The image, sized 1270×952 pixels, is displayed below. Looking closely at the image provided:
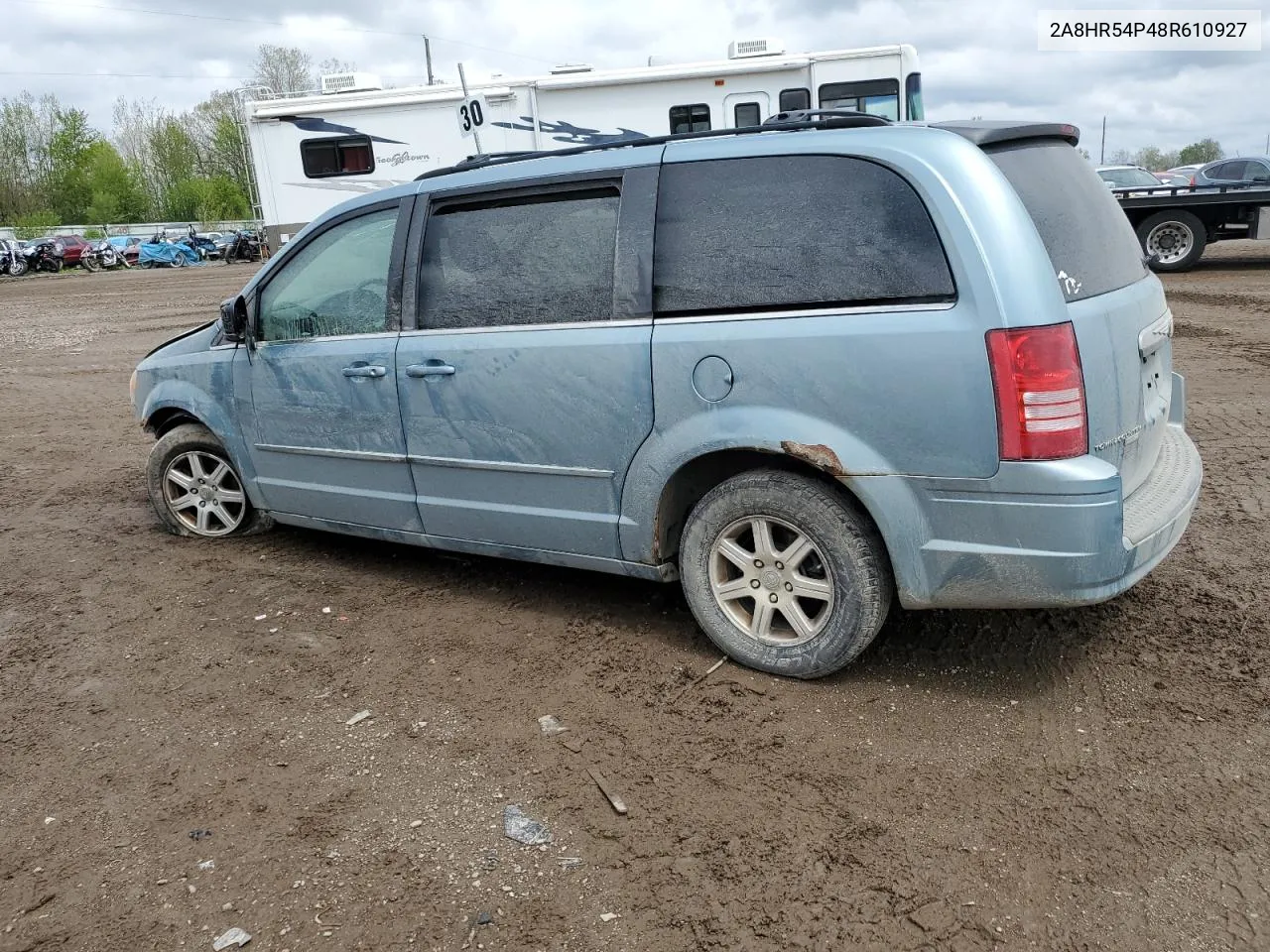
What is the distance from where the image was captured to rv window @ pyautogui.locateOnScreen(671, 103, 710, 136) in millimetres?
14672

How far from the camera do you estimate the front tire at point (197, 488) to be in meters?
5.35

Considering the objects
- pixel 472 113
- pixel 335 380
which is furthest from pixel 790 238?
pixel 472 113

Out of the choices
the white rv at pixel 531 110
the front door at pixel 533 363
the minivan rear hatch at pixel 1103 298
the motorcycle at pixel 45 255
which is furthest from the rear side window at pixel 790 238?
the motorcycle at pixel 45 255

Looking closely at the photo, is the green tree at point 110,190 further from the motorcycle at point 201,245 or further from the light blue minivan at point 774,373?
the light blue minivan at point 774,373

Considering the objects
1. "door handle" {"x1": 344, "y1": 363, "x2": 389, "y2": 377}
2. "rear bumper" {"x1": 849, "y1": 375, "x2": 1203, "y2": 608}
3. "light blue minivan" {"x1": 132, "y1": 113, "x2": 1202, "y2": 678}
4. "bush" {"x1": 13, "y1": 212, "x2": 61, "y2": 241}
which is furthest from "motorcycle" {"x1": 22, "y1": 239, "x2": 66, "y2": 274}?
"rear bumper" {"x1": 849, "y1": 375, "x2": 1203, "y2": 608}

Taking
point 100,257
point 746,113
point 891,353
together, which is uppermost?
point 746,113

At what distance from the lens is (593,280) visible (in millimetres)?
3760

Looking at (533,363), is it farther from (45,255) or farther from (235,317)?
(45,255)

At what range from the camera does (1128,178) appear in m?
16.0

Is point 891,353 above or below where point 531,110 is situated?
below

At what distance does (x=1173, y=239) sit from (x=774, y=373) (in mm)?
Result: 15407

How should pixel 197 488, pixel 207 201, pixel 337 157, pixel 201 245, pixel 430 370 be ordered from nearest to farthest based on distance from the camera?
pixel 430 370
pixel 197 488
pixel 337 157
pixel 201 245
pixel 207 201

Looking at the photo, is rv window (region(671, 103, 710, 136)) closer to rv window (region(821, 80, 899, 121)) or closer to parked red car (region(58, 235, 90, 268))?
rv window (region(821, 80, 899, 121))

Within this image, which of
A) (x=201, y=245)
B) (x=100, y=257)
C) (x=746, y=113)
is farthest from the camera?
(x=201, y=245)
